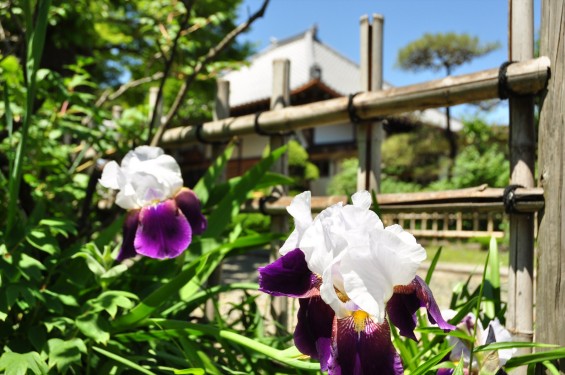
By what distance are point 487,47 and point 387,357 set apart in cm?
2133

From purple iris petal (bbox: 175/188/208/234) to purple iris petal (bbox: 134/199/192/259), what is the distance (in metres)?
0.03

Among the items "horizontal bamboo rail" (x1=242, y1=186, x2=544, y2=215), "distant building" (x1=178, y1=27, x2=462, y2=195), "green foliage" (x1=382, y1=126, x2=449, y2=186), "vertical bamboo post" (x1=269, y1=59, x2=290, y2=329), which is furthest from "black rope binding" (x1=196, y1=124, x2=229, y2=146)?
"green foliage" (x1=382, y1=126, x2=449, y2=186)

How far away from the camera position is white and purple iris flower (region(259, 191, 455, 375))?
593 millimetres

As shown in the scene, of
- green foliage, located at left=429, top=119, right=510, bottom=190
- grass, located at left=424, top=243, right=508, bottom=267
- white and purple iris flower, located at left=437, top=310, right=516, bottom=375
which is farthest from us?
green foliage, located at left=429, top=119, right=510, bottom=190

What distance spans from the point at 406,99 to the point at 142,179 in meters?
0.82

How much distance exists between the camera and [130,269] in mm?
1538

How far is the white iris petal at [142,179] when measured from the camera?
119 cm

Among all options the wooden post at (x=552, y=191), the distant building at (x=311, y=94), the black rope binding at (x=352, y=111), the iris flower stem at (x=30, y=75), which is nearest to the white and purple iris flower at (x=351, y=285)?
the wooden post at (x=552, y=191)

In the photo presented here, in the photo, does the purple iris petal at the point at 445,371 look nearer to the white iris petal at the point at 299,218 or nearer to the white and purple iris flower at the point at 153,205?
the white iris petal at the point at 299,218

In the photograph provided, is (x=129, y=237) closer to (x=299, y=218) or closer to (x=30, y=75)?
(x=30, y=75)

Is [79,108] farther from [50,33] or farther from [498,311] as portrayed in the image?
[50,33]

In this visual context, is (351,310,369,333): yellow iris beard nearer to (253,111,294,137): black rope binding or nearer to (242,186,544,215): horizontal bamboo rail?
(242,186,544,215): horizontal bamboo rail

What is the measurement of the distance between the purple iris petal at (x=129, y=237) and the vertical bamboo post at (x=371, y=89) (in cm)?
85

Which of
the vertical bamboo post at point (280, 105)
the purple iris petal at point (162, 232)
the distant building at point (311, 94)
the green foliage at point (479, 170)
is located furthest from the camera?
the distant building at point (311, 94)
